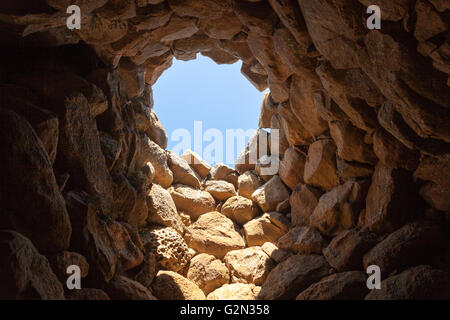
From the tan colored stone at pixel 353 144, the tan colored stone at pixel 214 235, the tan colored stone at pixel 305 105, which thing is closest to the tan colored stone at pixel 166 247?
the tan colored stone at pixel 214 235

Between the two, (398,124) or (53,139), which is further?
(398,124)

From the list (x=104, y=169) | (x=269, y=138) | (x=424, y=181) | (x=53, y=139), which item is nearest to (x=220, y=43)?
(x=269, y=138)

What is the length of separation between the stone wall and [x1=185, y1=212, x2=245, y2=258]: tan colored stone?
0.05 m

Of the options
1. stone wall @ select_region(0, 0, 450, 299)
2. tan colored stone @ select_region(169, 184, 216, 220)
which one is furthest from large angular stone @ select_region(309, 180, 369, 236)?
tan colored stone @ select_region(169, 184, 216, 220)

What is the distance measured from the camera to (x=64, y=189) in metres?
4.72

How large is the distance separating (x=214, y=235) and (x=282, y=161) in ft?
10.8

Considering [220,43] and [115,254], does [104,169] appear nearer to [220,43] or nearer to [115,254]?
[115,254]

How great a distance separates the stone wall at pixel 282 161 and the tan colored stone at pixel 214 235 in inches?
2.0

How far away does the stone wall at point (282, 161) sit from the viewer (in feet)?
12.5

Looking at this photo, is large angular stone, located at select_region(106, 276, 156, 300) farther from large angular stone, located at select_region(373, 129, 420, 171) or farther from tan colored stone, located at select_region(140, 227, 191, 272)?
large angular stone, located at select_region(373, 129, 420, 171)

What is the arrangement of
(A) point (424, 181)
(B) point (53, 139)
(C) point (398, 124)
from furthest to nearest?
(A) point (424, 181), (C) point (398, 124), (B) point (53, 139)

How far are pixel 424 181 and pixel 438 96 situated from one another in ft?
7.16

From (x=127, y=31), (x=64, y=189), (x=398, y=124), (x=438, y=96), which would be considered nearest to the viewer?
(x=438, y=96)

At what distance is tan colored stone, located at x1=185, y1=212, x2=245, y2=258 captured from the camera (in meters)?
8.83
